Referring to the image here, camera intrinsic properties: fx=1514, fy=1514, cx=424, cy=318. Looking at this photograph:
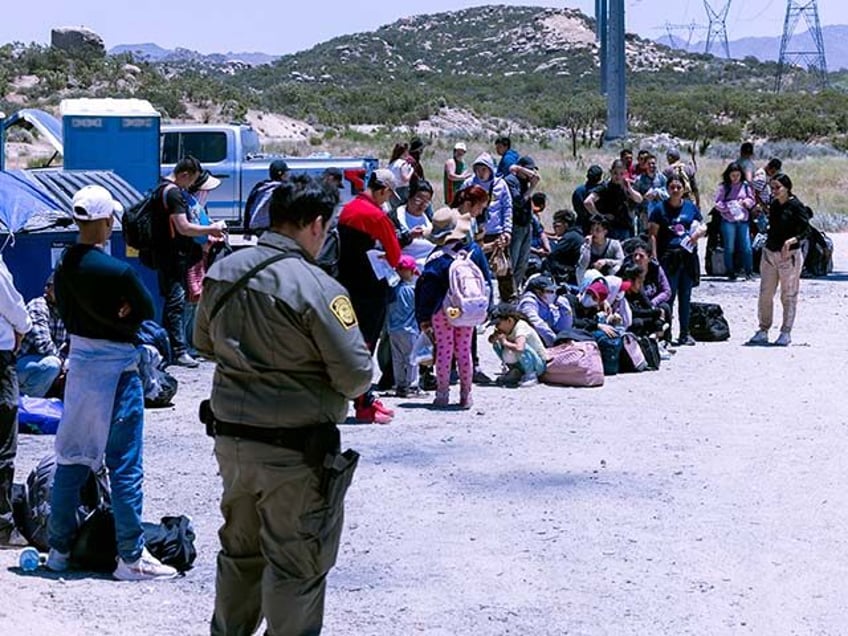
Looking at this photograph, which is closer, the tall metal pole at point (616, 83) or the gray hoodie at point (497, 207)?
the gray hoodie at point (497, 207)

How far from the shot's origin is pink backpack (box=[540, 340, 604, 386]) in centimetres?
1180

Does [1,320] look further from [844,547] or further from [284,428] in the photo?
[844,547]

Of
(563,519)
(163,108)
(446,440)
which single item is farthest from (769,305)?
(163,108)

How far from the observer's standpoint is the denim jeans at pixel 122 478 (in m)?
6.38

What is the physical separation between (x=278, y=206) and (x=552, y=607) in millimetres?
2256

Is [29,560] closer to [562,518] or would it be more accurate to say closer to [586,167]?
[562,518]

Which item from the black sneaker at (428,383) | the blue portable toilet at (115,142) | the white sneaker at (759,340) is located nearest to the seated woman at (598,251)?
the white sneaker at (759,340)

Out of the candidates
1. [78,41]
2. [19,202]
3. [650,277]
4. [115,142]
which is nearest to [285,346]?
[19,202]

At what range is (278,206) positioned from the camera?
502 centimetres

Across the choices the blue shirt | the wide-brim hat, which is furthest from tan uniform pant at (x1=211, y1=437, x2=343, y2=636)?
the blue shirt

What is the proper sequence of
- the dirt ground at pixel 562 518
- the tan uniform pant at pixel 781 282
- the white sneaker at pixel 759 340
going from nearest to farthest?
the dirt ground at pixel 562 518
the tan uniform pant at pixel 781 282
the white sneaker at pixel 759 340

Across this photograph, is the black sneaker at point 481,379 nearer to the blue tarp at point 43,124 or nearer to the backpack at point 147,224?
the backpack at point 147,224

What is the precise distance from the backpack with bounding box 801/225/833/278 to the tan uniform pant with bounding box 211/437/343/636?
1508cm

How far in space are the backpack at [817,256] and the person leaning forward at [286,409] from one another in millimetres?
15039
